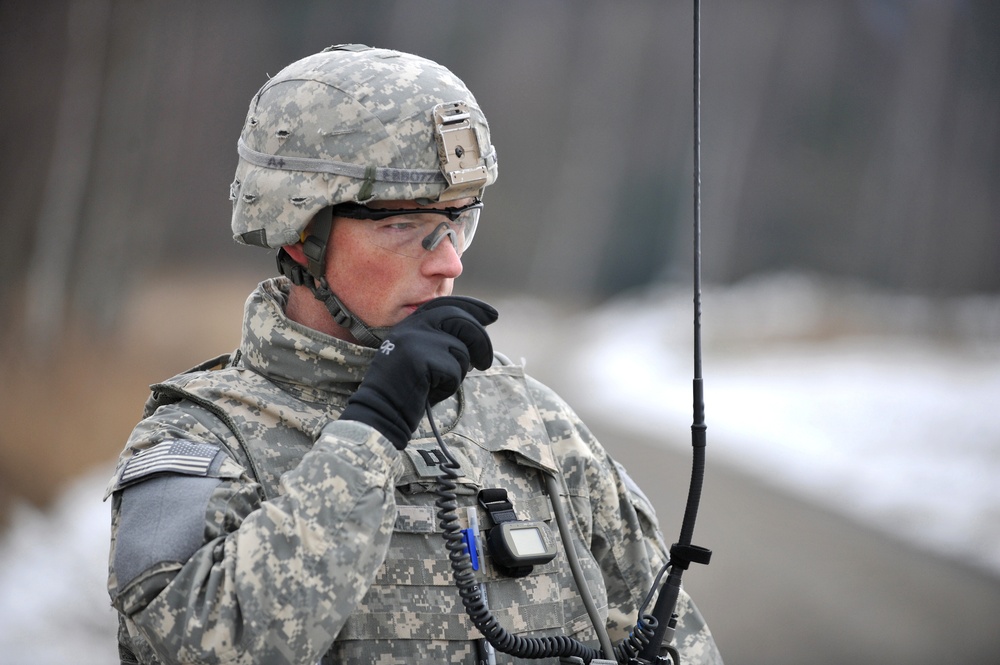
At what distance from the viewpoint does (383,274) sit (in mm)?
2240

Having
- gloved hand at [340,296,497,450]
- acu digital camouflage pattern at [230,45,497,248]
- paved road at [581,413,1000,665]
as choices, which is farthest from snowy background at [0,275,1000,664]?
gloved hand at [340,296,497,450]

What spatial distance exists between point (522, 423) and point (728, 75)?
5.36 metres

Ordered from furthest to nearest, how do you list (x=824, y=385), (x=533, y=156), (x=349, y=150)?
(x=824, y=385), (x=533, y=156), (x=349, y=150)

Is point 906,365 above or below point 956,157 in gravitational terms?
below

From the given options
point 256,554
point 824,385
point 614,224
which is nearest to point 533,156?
point 614,224

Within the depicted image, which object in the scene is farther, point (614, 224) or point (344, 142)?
point (614, 224)

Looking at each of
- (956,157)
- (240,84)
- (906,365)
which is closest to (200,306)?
(240,84)

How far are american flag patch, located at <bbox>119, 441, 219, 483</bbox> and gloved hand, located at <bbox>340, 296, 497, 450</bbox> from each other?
11.3 inches

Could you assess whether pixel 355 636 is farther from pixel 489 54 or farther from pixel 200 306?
pixel 489 54

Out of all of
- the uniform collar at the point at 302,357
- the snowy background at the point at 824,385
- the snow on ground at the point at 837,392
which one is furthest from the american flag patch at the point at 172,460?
the snow on ground at the point at 837,392

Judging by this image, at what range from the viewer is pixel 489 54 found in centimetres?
629

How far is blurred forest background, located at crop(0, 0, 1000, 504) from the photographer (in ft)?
16.0

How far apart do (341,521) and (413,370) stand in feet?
0.96

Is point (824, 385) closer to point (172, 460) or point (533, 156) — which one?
point (533, 156)
